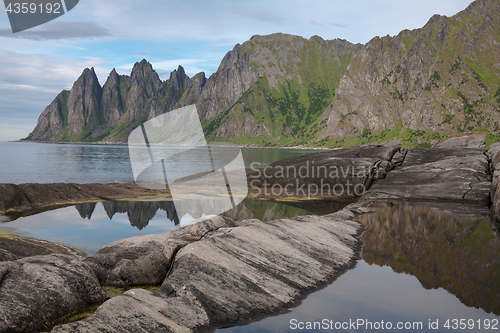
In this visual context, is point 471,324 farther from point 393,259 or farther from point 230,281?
point 230,281

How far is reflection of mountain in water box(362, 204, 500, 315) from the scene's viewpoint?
14.4m

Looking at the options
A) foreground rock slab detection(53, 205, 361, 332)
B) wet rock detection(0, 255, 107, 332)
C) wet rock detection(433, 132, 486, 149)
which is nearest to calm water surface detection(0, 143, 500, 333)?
foreground rock slab detection(53, 205, 361, 332)

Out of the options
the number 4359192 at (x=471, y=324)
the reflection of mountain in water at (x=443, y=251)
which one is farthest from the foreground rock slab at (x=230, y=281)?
the number 4359192 at (x=471, y=324)

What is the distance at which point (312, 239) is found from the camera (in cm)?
1853

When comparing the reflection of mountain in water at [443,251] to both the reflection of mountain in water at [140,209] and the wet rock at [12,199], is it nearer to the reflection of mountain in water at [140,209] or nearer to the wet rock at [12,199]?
the reflection of mountain in water at [140,209]

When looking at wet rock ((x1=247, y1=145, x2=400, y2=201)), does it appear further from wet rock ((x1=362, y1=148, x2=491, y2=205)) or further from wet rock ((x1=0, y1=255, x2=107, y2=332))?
wet rock ((x1=0, y1=255, x2=107, y2=332))

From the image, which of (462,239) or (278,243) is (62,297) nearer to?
(278,243)

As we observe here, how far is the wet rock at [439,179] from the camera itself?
3553cm

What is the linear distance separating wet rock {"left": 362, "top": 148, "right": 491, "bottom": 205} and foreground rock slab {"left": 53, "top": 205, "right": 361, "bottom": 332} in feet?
73.5

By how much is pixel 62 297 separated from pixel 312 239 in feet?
40.8

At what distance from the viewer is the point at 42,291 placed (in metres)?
9.70

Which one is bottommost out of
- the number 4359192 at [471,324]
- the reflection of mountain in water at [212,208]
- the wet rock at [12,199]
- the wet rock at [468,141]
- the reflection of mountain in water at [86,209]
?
the reflection of mountain in water at [212,208]

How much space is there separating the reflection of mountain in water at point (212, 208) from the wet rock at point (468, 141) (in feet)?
73.8

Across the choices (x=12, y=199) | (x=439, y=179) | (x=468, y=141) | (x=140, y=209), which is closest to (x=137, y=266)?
(x=140, y=209)
